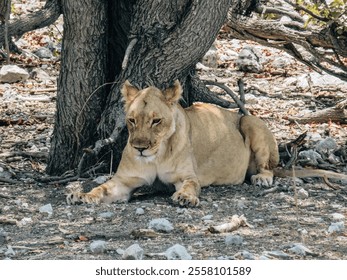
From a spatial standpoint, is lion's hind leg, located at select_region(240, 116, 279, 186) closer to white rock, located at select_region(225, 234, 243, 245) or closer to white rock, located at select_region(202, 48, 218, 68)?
white rock, located at select_region(225, 234, 243, 245)

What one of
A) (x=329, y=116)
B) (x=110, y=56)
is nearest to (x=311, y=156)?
(x=329, y=116)

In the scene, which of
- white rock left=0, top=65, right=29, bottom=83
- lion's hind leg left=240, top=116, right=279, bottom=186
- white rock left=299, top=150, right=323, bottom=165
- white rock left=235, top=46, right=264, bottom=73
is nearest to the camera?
lion's hind leg left=240, top=116, right=279, bottom=186

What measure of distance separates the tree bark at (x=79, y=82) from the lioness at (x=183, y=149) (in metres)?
0.80

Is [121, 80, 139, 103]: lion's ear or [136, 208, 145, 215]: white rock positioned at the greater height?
[121, 80, 139, 103]: lion's ear

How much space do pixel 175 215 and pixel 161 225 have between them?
19.8 inches

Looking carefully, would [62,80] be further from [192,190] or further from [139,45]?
[192,190]

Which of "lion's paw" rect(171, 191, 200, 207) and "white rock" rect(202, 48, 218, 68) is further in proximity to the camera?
"white rock" rect(202, 48, 218, 68)

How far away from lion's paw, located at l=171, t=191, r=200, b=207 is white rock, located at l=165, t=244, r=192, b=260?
141 cm

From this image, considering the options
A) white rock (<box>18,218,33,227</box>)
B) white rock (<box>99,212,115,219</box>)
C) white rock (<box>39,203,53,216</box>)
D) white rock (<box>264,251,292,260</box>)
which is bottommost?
white rock (<box>39,203,53,216</box>)

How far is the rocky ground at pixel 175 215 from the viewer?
19.3ft

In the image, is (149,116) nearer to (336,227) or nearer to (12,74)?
(336,227)

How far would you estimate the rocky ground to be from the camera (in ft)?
19.3

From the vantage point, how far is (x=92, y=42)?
8.15 metres

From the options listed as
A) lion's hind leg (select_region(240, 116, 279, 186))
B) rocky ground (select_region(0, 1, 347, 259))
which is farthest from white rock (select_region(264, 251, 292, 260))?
lion's hind leg (select_region(240, 116, 279, 186))
